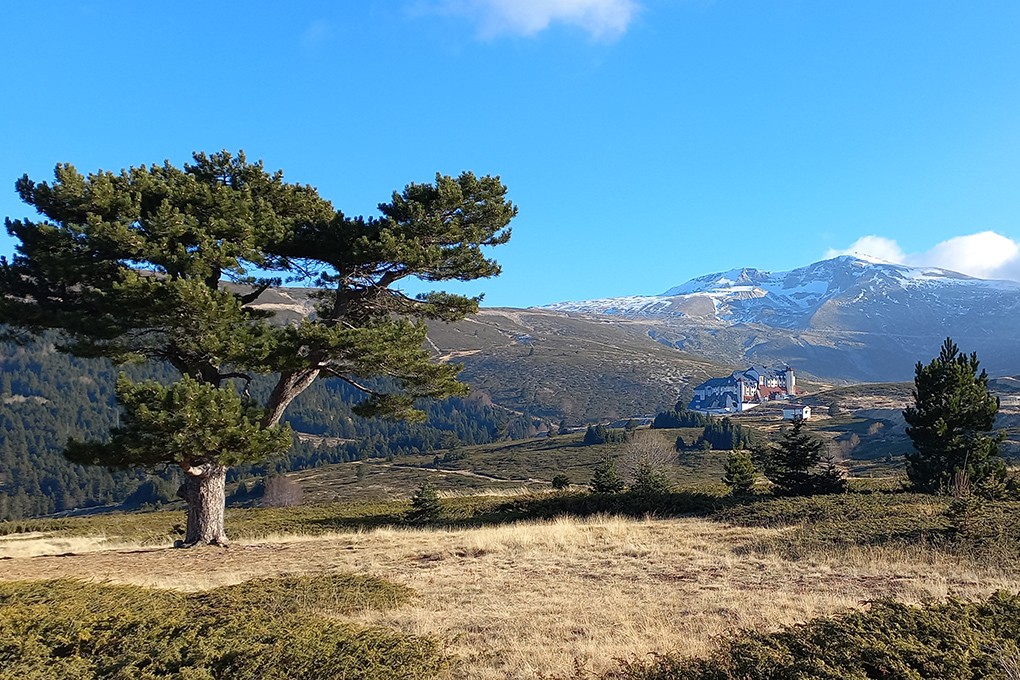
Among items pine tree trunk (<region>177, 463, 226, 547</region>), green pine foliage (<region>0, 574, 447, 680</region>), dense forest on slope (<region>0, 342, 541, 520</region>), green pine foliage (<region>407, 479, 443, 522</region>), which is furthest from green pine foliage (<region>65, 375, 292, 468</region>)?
dense forest on slope (<region>0, 342, 541, 520</region>)

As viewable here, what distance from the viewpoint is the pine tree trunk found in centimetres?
1491

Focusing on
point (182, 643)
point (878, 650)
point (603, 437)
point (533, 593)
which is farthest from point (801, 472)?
point (603, 437)

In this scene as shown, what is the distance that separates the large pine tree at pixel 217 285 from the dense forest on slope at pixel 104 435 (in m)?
95.4

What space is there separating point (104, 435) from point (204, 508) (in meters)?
171

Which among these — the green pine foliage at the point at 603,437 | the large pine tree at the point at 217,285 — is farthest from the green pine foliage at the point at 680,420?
the large pine tree at the point at 217,285

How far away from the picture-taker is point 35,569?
39.1 ft

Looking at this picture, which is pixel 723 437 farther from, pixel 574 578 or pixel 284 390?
pixel 574 578

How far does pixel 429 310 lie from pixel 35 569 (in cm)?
947

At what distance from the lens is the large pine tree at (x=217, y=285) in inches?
504

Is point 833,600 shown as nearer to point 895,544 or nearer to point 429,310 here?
point 895,544

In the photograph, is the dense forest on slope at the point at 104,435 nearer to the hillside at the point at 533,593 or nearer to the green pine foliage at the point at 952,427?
the green pine foliage at the point at 952,427

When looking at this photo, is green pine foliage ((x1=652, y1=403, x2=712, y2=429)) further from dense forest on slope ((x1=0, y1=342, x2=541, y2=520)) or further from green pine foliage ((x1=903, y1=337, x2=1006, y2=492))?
green pine foliage ((x1=903, y1=337, x2=1006, y2=492))

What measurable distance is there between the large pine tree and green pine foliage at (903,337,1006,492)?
43.8 feet

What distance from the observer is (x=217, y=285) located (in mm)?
14859
